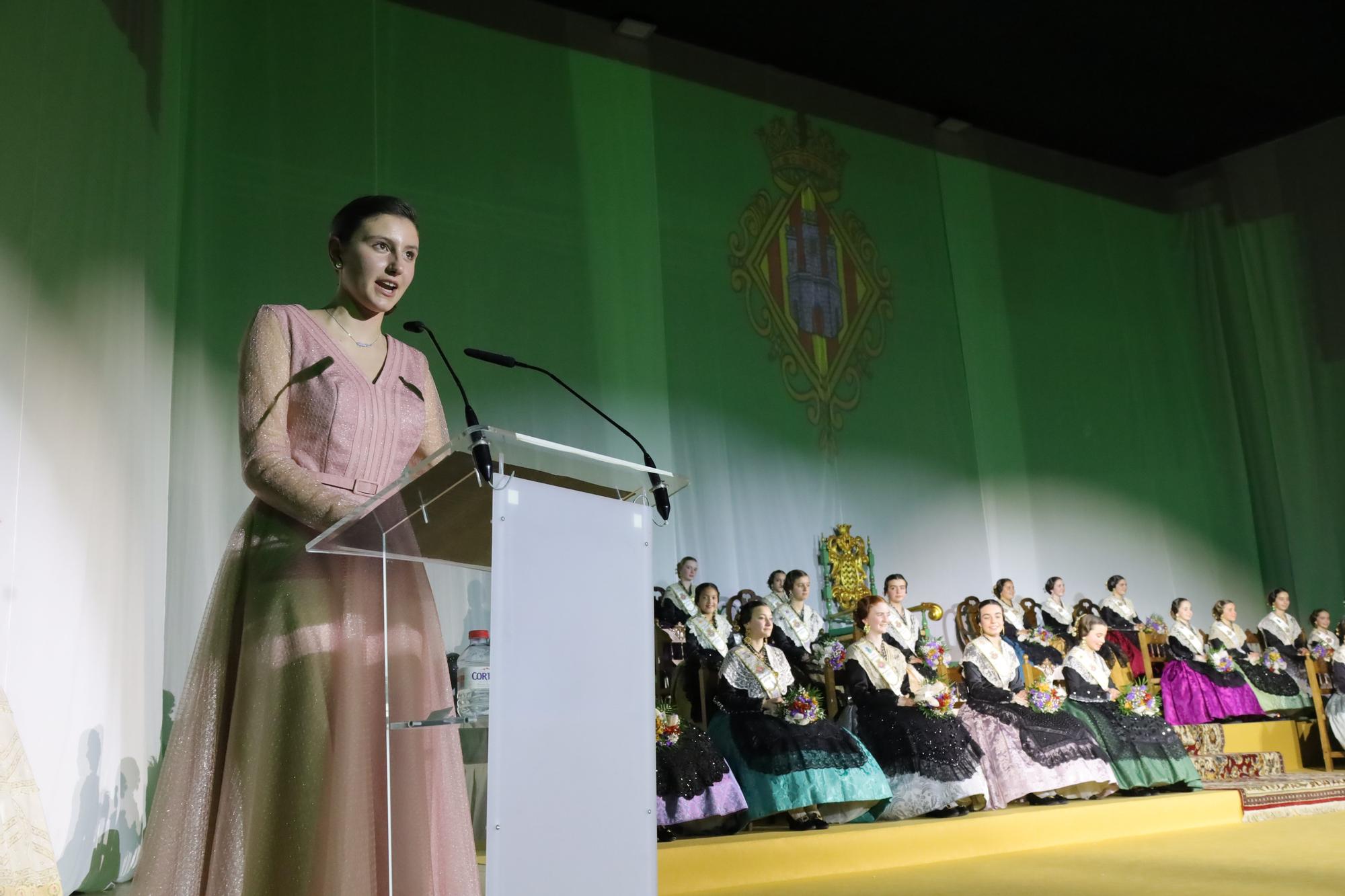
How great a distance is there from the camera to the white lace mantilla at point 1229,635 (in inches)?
349

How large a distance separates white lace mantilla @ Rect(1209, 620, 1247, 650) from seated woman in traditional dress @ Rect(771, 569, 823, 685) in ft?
12.1

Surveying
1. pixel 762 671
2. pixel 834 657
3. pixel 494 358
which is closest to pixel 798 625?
pixel 834 657

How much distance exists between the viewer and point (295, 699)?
1597 mm

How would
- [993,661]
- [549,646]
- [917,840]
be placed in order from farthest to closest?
1. [993,661]
2. [917,840]
3. [549,646]

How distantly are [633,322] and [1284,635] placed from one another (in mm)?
5792

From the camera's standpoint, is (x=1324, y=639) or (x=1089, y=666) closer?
(x=1089, y=666)

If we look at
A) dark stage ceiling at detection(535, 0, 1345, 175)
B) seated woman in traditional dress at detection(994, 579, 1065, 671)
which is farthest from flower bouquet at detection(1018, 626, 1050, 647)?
dark stage ceiling at detection(535, 0, 1345, 175)

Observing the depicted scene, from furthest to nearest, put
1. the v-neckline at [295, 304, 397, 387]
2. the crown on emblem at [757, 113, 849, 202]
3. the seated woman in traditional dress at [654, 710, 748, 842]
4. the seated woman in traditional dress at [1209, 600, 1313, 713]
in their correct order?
the crown on emblem at [757, 113, 849, 202] → the seated woman in traditional dress at [1209, 600, 1313, 713] → the seated woman in traditional dress at [654, 710, 748, 842] → the v-neckline at [295, 304, 397, 387]

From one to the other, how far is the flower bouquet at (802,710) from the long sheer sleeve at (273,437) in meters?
4.15

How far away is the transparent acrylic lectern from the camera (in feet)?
4.76

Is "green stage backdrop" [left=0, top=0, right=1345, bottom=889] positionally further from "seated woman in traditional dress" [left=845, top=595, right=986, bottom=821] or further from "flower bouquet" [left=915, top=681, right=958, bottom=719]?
"flower bouquet" [left=915, top=681, right=958, bottom=719]

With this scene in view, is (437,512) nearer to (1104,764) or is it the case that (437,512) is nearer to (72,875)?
(72,875)

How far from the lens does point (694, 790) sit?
500 centimetres

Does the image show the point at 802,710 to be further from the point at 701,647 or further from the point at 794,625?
the point at 794,625
